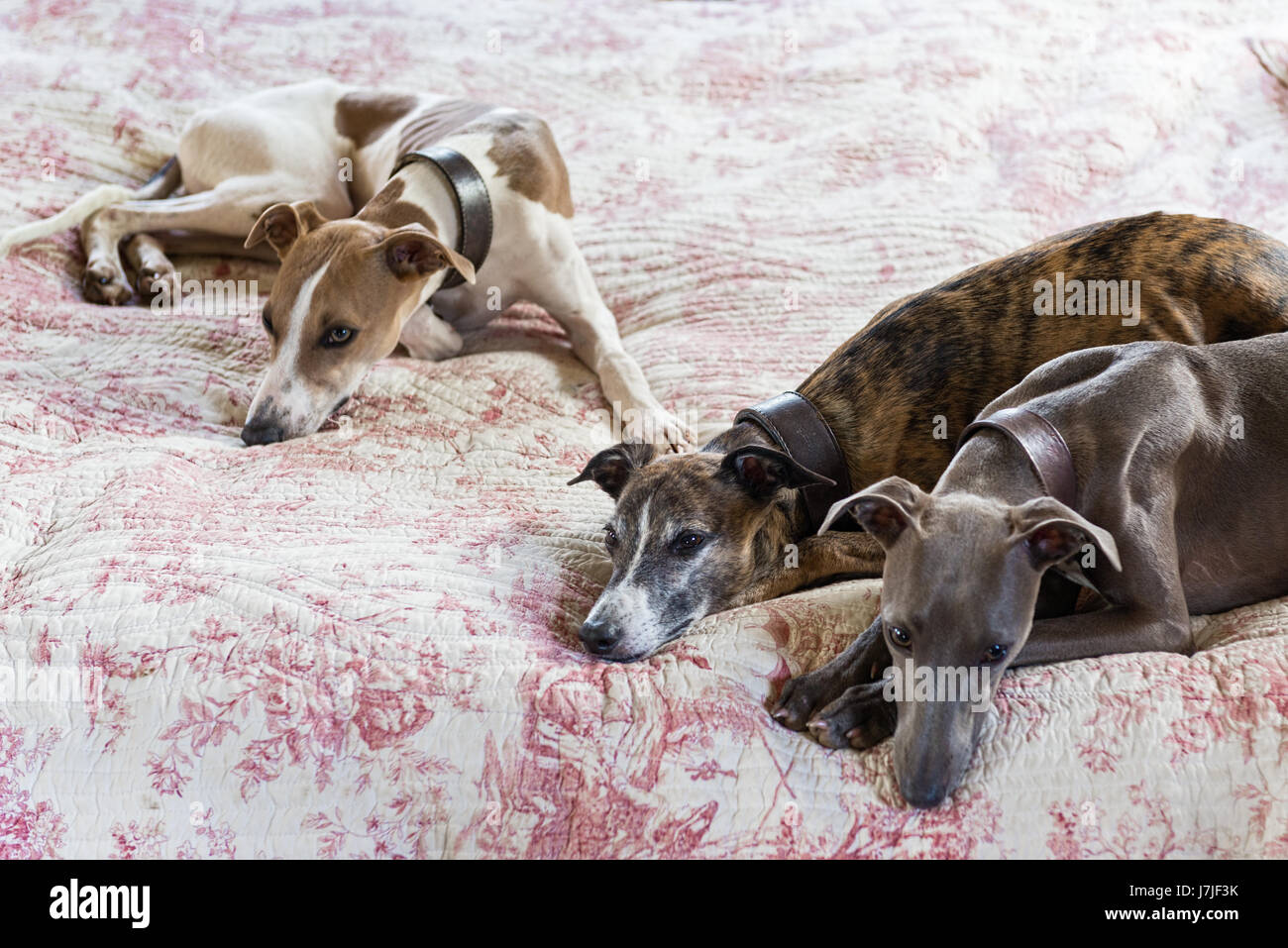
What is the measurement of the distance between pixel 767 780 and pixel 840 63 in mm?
2833

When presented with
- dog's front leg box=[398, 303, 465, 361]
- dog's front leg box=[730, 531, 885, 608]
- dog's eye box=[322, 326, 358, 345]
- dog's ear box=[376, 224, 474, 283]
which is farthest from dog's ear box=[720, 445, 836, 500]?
dog's front leg box=[398, 303, 465, 361]

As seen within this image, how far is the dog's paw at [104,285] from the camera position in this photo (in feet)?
10.8

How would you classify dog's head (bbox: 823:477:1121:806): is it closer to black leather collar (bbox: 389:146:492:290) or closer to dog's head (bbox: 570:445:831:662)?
dog's head (bbox: 570:445:831:662)

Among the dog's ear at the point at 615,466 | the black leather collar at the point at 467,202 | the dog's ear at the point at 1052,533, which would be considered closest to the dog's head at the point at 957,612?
the dog's ear at the point at 1052,533

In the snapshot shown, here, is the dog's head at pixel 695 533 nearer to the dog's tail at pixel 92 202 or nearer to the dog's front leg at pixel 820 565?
the dog's front leg at pixel 820 565

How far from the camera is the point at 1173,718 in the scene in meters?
1.59

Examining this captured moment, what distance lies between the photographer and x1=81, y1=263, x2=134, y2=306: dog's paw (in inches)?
129

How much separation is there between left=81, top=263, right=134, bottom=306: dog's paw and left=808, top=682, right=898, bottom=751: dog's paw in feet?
8.04

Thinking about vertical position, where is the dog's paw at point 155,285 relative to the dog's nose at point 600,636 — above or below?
below

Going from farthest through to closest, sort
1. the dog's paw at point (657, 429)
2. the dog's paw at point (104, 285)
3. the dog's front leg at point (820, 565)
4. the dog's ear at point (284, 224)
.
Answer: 1. the dog's paw at point (104, 285)
2. the dog's ear at point (284, 224)
3. the dog's paw at point (657, 429)
4. the dog's front leg at point (820, 565)

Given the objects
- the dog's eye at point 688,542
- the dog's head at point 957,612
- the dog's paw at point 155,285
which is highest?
the dog's head at point 957,612

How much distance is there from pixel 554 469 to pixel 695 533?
1.80ft

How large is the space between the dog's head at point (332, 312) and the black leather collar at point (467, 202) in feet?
0.53

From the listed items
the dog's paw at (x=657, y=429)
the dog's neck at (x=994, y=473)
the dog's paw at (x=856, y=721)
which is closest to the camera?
the dog's paw at (x=856, y=721)
